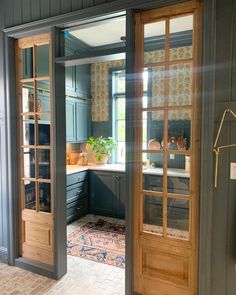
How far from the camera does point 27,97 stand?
277cm

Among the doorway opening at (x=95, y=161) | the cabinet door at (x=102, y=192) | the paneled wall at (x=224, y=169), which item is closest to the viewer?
the paneled wall at (x=224, y=169)

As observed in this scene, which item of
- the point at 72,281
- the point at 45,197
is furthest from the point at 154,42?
the point at 72,281

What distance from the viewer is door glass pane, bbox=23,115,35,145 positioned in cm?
273

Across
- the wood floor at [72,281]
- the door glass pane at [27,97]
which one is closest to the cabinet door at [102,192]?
the wood floor at [72,281]

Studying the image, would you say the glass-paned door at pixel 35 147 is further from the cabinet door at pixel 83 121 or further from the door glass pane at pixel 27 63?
the cabinet door at pixel 83 121

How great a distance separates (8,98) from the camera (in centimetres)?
273

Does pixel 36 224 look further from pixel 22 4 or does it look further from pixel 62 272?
pixel 22 4

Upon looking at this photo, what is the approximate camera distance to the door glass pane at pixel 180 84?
→ 76.8 inches

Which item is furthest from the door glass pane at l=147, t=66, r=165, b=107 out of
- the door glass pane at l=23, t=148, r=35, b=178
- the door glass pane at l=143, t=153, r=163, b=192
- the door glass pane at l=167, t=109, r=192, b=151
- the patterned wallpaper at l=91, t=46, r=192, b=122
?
the door glass pane at l=23, t=148, r=35, b=178

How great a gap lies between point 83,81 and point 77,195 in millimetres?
2122

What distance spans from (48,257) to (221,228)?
6.01 ft

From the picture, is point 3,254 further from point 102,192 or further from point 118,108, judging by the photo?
point 118,108

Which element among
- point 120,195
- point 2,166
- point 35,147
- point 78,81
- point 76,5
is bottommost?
point 120,195

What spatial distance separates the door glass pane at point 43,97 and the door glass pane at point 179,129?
4.43ft
